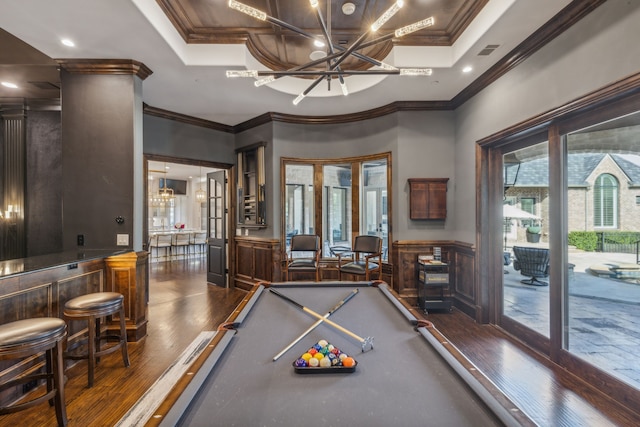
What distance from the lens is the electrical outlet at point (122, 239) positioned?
3.30 metres

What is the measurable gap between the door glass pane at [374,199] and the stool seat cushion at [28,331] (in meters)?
4.06

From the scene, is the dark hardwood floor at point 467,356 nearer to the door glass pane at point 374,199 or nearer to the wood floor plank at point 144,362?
the wood floor plank at point 144,362

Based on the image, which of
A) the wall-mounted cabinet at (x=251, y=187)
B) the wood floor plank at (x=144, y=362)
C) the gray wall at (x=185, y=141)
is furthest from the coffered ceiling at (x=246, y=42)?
the wood floor plank at (x=144, y=362)

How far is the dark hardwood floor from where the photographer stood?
205 cm

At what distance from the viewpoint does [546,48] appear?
2719mm

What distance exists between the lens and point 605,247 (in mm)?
2445

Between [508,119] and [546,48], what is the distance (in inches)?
28.4

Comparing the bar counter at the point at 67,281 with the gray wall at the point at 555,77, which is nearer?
the gray wall at the point at 555,77

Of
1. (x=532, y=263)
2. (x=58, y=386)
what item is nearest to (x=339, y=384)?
(x=58, y=386)

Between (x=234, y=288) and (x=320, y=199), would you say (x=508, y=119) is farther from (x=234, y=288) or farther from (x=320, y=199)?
(x=234, y=288)

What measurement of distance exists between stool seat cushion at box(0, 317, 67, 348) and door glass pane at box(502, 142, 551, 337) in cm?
412

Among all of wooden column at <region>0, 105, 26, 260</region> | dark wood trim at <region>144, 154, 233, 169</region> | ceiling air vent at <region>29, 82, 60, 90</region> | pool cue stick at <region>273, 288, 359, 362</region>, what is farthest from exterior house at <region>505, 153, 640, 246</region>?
wooden column at <region>0, 105, 26, 260</region>

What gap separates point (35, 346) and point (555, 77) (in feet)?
14.5

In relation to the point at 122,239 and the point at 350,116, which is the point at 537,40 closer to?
the point at 350,116
